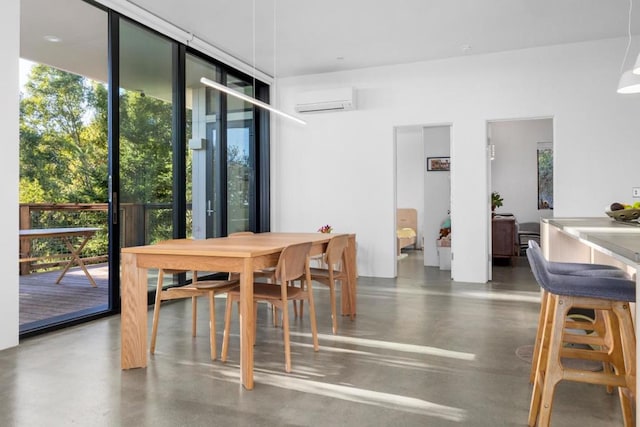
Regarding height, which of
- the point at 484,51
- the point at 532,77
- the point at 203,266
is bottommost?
the point at 203,266

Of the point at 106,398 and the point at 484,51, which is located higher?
the point at 484,51

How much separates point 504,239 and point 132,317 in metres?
6.16

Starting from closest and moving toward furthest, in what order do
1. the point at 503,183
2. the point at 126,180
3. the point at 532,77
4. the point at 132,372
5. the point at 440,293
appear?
the point at 132,372
the point at 126,180
the point at 440,293
the point at 532,77
the point at 503,183

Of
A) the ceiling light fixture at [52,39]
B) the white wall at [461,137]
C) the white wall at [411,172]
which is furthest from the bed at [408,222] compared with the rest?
the ceiling light fixture at [52,39]

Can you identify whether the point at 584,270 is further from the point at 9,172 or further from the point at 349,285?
the point at 9,172

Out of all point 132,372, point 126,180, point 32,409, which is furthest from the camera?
point 126,180

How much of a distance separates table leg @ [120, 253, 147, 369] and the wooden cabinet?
5.94 meters

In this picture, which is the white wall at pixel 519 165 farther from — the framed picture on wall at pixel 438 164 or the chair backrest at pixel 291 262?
the chair backrest at pixel 291 262

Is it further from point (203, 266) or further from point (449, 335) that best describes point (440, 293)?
point (203, 266)

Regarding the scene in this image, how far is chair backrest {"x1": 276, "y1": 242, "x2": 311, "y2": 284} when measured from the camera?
9.13 ft

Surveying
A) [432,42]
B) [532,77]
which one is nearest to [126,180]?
[432,42]

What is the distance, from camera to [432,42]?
535 centimetres

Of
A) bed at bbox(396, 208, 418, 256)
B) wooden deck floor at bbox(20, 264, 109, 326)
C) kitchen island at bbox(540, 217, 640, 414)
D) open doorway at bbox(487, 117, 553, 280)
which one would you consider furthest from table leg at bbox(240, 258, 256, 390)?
open doorway at bbox(487, 117, 553, 280)

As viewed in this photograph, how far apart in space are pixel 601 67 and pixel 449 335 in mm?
3995
